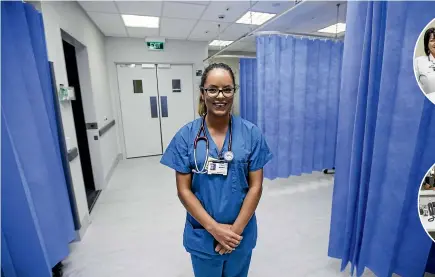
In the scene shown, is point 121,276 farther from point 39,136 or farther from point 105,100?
point 105,100

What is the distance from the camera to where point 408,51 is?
1.07 meters

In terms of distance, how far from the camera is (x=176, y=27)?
151 inches

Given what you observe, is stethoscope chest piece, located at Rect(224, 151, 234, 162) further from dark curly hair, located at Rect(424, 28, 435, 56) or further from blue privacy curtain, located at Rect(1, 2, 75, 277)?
blue privacy curtain, located at Rect(1, 2, 75, 277)

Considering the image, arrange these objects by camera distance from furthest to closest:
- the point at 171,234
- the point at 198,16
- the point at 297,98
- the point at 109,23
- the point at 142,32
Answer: the point at 142,32 → the point at 109,23 → the point at 198,16 → the point at 297,98 → the point at 171,234

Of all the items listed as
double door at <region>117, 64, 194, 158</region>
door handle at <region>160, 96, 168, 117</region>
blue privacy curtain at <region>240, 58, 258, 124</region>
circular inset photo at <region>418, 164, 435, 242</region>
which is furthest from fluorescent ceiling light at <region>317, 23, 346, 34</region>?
circular inset photo at <region>418, 164, 435, 242</region>

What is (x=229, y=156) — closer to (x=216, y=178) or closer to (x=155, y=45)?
(x=216, y=178)

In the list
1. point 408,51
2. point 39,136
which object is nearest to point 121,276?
point 39,136

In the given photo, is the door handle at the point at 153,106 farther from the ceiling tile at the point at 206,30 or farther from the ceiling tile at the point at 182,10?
the ceiling tile at the point at 182,10

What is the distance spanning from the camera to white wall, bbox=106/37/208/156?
4.33 m

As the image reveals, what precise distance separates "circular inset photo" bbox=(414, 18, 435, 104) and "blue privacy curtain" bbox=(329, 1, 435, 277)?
6 cm

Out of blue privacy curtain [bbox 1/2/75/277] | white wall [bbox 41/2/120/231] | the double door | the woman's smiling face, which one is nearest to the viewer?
the woman's smiling face

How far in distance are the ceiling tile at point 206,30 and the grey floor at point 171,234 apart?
2.74 meters

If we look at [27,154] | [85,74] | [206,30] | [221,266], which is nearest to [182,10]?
[206,30]

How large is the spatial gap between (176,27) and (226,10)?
42.9 inches
